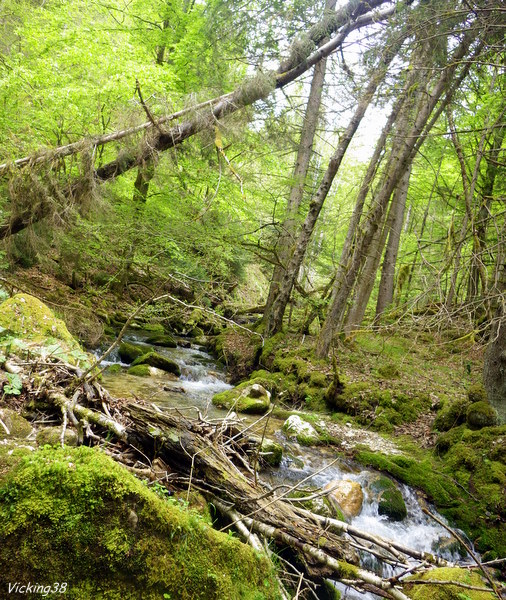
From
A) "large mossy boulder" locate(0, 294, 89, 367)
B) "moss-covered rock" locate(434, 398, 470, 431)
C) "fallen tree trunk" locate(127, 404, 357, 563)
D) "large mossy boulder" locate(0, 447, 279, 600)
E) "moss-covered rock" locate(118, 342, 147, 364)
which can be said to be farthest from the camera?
"moss-covered rock" locate(118, 342, 147, 364)

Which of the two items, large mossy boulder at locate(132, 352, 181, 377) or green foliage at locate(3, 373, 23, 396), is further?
large mossy boulder at locate(132, 352, 181, 377)

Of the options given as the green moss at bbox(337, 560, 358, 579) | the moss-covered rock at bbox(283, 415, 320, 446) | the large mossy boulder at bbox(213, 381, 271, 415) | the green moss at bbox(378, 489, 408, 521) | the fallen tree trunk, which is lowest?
the large mossy boulder at bbox(213, 381, 271, 415)

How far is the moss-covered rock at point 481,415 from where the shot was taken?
6.11m

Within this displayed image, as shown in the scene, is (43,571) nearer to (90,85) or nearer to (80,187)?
(80,187)

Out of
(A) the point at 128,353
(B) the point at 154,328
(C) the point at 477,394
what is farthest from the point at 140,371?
(C) the point at 477,394

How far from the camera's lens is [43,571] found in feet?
5.42

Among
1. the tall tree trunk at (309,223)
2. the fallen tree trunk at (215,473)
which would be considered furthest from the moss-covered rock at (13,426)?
the tall tree trunk at (309,223)

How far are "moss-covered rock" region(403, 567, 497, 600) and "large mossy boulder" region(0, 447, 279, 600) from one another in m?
1.53

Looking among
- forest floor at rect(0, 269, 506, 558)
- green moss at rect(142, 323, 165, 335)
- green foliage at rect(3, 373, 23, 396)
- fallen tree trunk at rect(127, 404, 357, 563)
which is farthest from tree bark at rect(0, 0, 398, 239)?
green moss at rect(142, 323, 165, 335)

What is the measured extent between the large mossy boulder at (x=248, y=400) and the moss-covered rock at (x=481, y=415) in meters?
3.67

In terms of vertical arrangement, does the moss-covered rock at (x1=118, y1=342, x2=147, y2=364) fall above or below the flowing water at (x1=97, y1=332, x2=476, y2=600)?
below

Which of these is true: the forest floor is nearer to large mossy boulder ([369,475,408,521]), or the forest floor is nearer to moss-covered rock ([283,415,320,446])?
moss-covered rock ([283,415,320,446])

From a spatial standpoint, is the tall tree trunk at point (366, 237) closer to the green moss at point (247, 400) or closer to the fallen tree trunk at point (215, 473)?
the green moss at point (247, 400)

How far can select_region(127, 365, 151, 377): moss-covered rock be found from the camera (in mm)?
9031
